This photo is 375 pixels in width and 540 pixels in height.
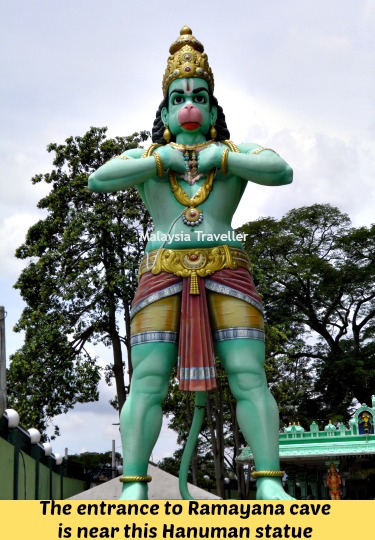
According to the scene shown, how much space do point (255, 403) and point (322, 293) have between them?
17.5 meters

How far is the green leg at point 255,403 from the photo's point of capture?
4.07 m

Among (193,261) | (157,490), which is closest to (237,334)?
(193,261)

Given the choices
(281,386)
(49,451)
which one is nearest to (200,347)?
(49,451)

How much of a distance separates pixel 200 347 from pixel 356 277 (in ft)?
57.4

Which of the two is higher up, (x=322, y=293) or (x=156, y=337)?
(x=322, y=293)

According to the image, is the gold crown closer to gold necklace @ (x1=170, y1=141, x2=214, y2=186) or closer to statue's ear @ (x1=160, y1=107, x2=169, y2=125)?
statue's ear @ (x1=160, y1=107, x2=169, y2=125)

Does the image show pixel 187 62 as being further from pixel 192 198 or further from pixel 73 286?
pixel 73 286

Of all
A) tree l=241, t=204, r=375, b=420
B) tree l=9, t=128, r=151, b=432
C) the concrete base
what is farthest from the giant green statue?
tree l=241, t=204, r=375, b=420

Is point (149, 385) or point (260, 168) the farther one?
point (260, 168)

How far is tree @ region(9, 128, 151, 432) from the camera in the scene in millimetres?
13062

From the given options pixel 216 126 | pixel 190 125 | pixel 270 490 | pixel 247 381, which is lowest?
pixel 270 490

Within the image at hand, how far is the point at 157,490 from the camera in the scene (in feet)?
18.8

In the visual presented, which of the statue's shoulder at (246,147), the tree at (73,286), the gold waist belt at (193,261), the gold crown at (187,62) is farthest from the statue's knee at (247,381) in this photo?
the tree at (73,286)

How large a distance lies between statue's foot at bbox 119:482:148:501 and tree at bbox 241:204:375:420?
16.5 metres
